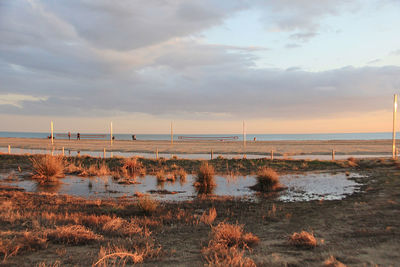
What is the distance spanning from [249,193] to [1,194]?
10.9m

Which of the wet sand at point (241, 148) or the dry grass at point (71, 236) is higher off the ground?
the dry grass at point (71, 236)

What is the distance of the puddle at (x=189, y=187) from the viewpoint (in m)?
14.2

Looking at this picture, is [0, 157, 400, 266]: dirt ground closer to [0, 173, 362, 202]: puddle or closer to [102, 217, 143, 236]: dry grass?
[102, 217, 143, 236]: dry grass

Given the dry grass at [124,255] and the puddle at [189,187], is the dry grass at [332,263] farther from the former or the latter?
the puddle at [189,187]

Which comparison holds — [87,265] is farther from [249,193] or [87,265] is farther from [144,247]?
[249,193]

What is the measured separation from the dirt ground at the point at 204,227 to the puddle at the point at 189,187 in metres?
1.22

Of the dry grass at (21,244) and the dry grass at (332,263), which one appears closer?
the dry grass at (332,263)

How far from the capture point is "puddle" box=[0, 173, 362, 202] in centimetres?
1416

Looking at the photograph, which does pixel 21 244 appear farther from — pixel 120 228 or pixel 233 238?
pixel 233 238

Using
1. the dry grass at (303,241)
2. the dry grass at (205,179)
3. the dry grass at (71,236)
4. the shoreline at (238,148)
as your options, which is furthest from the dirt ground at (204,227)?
the shoreline at (238,148)

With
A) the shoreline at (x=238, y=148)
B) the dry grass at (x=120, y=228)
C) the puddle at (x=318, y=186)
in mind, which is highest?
the dry grass at (x=120, y=228)

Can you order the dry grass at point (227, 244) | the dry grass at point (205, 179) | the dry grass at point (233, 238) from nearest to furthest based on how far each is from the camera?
the dry grass at point (227, 244) → the dry grass at point (233, 238) → the dry grass at point (205, 179)

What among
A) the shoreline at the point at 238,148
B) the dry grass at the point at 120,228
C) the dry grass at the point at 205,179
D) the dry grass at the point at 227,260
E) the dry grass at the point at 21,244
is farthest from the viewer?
the shoreline at the point at 238,148

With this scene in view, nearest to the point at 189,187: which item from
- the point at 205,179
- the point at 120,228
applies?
the point at 205,179
